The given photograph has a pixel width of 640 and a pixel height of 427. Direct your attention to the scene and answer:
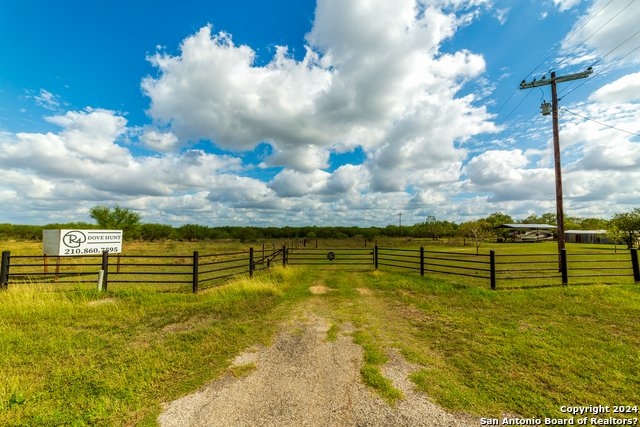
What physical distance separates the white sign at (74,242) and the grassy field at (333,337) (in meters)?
4.62

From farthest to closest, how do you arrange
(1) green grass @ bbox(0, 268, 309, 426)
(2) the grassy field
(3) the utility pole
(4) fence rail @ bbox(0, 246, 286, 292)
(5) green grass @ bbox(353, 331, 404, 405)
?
1. (3) the utility pole
2. (4) fence rail @ bbox(0, 246, 286, 292)
3. (5) green grass @ bbox(353, 331, 404, 405)
4. (2) the grassy field
5. (1) green grass @ bbox(0, 268, 309, 426)

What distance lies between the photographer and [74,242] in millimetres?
11867

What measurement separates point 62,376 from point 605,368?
335 inches

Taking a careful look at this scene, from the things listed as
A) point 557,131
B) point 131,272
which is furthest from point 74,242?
point 557,131

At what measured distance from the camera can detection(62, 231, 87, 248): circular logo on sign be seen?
11729mm

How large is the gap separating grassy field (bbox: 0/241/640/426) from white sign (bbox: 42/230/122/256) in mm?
4617

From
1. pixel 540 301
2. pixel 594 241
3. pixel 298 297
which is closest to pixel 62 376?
pixel 298 297

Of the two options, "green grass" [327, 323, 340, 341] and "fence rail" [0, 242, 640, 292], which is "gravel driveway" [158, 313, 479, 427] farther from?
"fence rail" [0, 242, 640, 292]

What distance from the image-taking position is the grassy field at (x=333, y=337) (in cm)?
322

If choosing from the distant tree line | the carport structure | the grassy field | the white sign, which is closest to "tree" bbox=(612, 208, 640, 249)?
the distant tree line

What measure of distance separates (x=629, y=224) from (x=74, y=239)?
53.9 m

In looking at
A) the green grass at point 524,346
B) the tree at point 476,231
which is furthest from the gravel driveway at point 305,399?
the tree at point 476,231

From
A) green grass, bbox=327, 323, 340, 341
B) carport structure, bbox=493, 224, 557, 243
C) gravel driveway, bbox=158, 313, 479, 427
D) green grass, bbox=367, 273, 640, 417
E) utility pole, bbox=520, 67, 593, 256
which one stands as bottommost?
green grass, bbox=327, 323, 340, 341

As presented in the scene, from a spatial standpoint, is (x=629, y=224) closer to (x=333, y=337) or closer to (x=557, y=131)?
(x=557, y=131)
